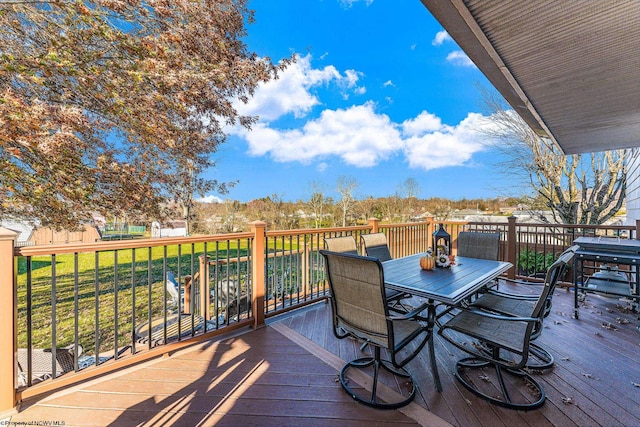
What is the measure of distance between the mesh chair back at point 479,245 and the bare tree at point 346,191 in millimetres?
9171

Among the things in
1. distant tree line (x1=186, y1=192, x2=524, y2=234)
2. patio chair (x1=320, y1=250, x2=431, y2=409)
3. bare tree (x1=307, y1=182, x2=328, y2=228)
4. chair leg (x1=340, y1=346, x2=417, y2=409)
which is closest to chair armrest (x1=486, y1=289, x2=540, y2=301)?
patio chair (x1=320, y1=250, x2=431, y2=409)

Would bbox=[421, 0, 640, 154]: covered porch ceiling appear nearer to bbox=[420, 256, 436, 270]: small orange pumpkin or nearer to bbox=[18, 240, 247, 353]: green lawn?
bbox=[420, 256, 436, 270]: small orange pumpkin

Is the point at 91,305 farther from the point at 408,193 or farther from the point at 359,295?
the point at 408,193

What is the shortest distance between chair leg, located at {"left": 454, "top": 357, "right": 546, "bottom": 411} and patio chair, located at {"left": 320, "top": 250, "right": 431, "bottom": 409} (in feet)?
1.45

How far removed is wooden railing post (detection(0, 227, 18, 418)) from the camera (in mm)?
1771

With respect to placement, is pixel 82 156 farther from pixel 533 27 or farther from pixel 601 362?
pixel 601 362

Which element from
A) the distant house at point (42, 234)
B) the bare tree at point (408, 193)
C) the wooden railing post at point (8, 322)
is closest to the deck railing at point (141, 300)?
the wooden railing post at point (8, 322)

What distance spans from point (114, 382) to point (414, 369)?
243 centimetres

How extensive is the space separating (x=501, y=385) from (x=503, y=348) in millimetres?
339

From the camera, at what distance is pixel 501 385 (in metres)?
1.90

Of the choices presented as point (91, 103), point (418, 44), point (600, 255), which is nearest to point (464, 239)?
point (600, 255)

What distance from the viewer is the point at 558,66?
2154 millimetres

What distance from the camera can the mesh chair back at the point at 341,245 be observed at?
10.4ft

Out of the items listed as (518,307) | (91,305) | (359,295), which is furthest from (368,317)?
(91,305)
